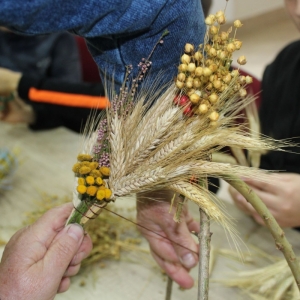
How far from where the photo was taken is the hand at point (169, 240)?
2.02ft

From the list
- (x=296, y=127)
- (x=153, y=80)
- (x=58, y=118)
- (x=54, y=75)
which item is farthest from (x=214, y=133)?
(x=54, y=75)

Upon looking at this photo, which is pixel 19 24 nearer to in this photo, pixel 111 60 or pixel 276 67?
pixel 111 60

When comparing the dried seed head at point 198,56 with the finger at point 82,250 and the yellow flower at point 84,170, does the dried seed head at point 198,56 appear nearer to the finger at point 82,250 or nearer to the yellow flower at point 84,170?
the yellow flower at point 84,170

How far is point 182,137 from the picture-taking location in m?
0.43

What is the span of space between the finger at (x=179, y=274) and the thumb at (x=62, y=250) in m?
0.22

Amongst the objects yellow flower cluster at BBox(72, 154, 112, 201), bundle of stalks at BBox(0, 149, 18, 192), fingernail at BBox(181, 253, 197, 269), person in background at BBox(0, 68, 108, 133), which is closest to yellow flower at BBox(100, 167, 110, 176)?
yellow flower cluster at BBox(72, 154, 112, 201)

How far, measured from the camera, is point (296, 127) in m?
0.93

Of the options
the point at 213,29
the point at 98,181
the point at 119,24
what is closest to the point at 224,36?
the point at 213,29

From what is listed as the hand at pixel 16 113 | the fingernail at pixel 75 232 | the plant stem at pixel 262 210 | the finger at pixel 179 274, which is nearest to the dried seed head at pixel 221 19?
the plant stem at pixel 262 210

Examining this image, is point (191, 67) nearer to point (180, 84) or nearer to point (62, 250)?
point (180, 84)

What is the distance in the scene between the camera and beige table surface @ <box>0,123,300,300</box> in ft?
2.22

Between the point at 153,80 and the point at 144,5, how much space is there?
93 mm

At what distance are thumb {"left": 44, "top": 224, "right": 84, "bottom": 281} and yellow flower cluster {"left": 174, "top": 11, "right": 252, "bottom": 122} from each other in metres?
0.21

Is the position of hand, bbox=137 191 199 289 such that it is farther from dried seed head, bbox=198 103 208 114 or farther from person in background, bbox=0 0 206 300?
dried seed head, bbox=198 103 208 114
